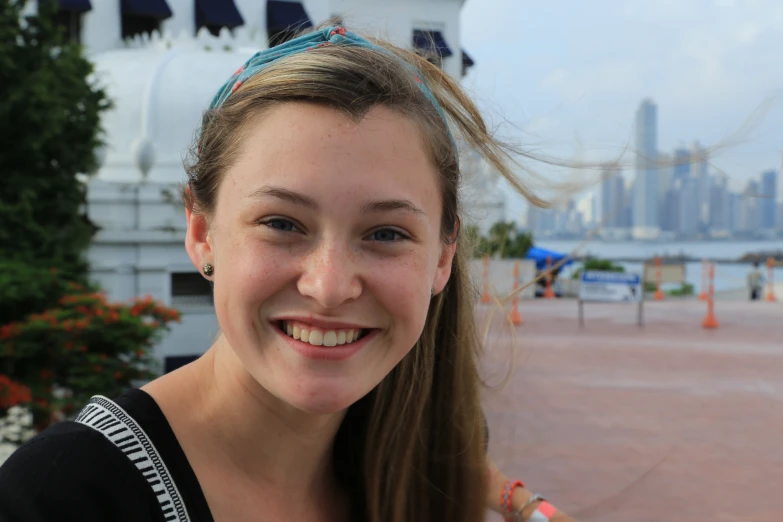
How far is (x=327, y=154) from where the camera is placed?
1378 millimetres

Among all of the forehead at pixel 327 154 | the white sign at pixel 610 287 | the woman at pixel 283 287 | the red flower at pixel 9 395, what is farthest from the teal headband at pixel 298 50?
the white sign at pixel 610 287

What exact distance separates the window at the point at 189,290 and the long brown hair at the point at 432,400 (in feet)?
31.2

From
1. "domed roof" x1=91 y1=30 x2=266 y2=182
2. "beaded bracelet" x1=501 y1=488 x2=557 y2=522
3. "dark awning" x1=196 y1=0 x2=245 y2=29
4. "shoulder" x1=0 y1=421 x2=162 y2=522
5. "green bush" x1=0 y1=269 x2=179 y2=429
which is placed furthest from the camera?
"dark awning" x1=196 y1=0 x2=245 y2=29

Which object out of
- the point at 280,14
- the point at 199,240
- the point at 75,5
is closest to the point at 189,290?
the point at 199,240

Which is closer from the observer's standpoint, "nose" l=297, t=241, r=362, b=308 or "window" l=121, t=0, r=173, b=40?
"nose" l=297, t=241, r=362, b=308

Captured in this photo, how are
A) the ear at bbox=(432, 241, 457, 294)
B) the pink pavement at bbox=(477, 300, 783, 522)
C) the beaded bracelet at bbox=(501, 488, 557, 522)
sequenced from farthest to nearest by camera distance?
the pink pavement at bbox=(477, 300, 783, 522)
the beaded bracelet at bbox=(501, 488, 557, 522)
the ear at bbox=(432, 241, 457, 294)

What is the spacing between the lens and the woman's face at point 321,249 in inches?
54.5

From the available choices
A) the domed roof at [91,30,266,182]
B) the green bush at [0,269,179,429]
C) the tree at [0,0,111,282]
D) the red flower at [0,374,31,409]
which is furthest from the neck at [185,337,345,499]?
the domed roof at [91,30,266,182]

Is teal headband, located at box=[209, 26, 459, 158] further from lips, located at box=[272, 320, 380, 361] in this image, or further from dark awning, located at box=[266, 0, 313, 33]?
dark awning, located at box=[266, 0, 313, 33]

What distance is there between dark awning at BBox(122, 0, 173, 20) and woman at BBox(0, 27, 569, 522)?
23.4 meters

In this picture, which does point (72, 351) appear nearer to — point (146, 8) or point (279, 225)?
point (279, 225)

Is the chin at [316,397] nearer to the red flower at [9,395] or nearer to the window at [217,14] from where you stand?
the red flower at [9,395]

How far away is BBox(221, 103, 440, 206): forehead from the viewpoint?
1.38 metres

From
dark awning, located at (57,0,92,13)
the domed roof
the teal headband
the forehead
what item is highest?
dark awning, located at (57,0,92,13)
